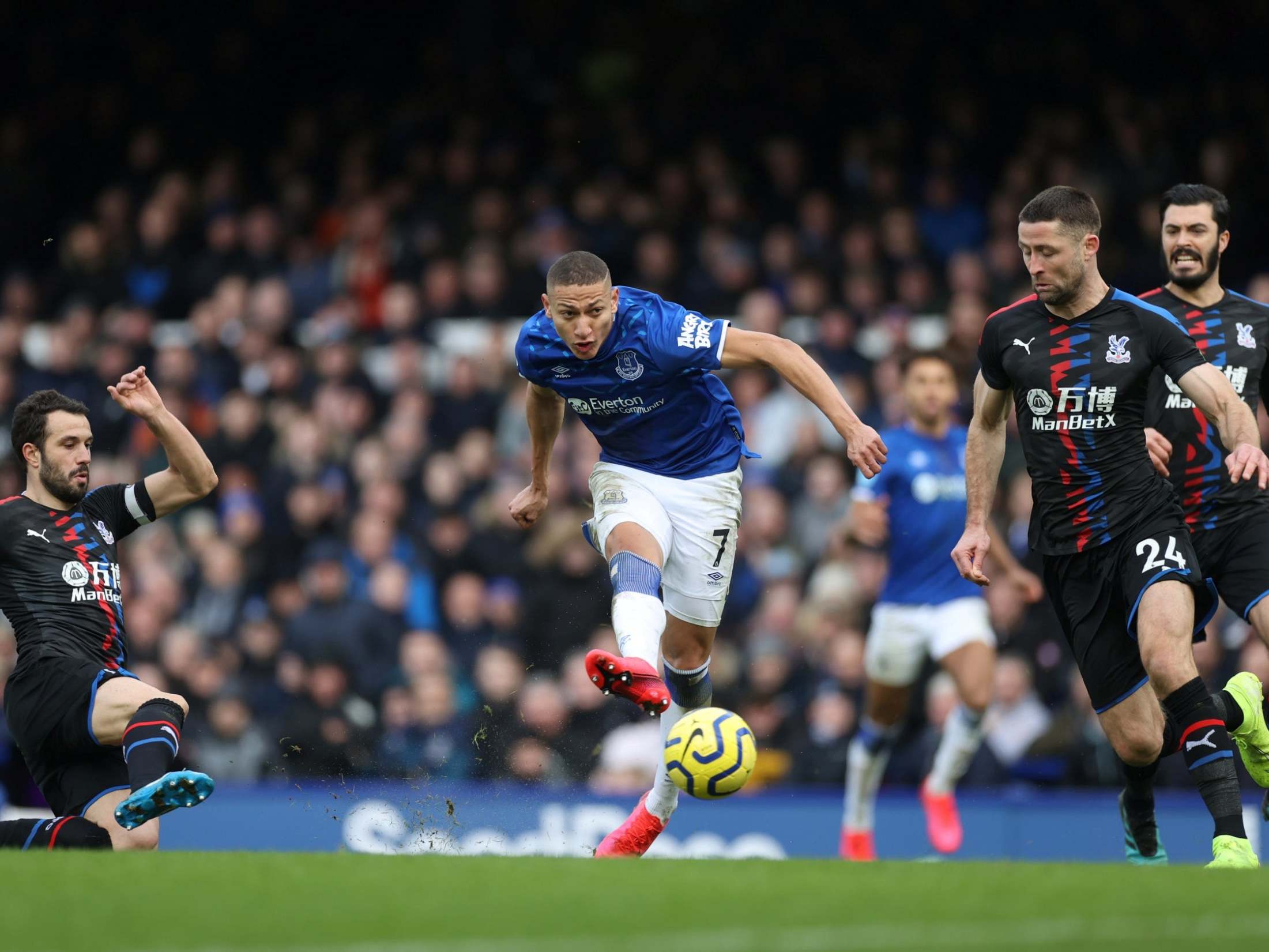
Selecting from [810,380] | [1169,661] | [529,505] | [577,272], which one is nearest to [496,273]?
[529,505]

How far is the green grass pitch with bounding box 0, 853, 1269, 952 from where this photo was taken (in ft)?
15.9

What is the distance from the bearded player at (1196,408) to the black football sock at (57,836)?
4713mm

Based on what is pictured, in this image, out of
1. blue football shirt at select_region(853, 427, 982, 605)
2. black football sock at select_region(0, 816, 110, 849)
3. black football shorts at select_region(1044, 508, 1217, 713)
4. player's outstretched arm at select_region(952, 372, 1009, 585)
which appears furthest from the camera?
blue football shirt at select_region(853, 427, 982, 605)

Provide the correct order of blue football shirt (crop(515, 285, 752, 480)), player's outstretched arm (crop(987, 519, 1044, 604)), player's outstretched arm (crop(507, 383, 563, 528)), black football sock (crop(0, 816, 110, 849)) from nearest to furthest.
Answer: black football sock (crop(0, 816, 110, 849)) < blue football shirt (crop(515, 285, 752, 480)) < player's outstretched arm (crop(507, 383, 563, 528)) < player's outstretched arm (crop(987, 519, 1044, 604))

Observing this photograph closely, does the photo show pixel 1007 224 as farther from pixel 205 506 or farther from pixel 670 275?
pixel 205 506

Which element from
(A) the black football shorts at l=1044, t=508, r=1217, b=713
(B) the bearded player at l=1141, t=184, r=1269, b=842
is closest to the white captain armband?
(A) the black football shorts at l=1044, t=508, r=1217, b=713

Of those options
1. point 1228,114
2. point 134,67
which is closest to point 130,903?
point 1228,114

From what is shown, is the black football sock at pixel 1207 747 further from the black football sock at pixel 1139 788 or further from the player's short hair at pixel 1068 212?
the player's short hair at pixel 1068 212

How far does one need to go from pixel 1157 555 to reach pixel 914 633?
12.6 ft

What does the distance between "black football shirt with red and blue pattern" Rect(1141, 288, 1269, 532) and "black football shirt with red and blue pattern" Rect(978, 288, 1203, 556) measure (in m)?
0.65

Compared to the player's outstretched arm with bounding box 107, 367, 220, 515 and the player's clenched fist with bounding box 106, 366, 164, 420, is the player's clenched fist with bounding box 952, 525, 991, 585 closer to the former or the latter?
the player's outstretched arm with bounding box 107, 367, 220, 515

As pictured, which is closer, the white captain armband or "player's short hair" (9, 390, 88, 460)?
"player's short hair" (9, 390, 88, 460)

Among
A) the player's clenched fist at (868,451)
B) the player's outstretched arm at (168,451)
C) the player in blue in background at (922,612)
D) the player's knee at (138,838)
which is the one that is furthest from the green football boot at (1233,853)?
the player's outstretched arm at (168,451)

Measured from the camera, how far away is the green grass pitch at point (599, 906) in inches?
191
